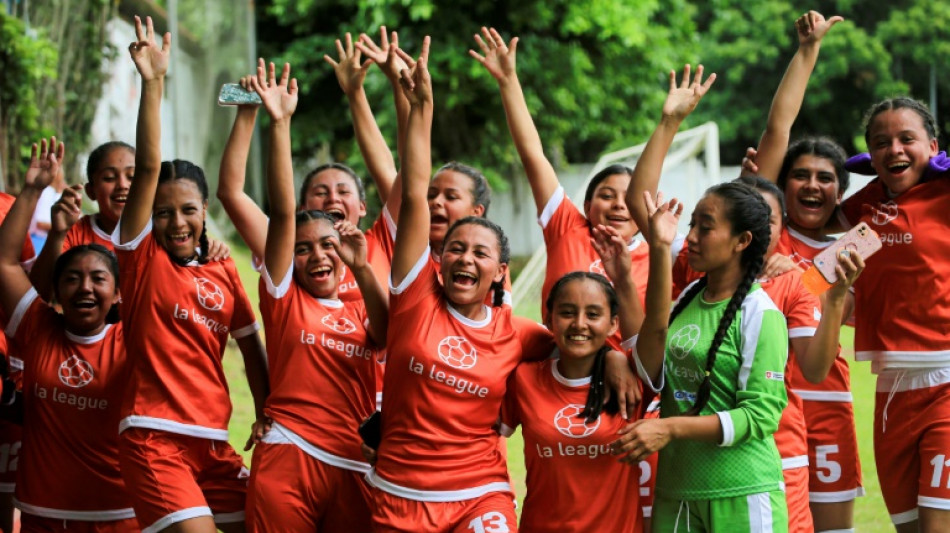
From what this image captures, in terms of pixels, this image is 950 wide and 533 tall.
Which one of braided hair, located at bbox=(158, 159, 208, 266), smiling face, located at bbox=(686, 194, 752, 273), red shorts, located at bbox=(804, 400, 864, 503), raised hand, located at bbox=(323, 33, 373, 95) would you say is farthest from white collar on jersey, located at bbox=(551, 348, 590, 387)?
raised hand, located at bbox=(323, 33, 373, 95)

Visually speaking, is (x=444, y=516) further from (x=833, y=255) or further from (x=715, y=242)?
(x=833, y=255)

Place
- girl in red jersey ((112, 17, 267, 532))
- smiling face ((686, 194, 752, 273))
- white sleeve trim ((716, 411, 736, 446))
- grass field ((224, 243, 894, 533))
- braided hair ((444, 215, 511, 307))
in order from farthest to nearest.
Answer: grass field ((224, 243, 894, 533)) → girl in red jersey ((112, 17, 267, 532)) → braided hair ((444, 215, 511, 307)) → smiling face ((686, 194, 752, 273)) → white sleeve trim ((716, 411, 736, 446))

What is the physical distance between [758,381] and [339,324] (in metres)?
1.77

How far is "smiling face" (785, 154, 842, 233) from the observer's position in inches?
213

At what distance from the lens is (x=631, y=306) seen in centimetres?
455

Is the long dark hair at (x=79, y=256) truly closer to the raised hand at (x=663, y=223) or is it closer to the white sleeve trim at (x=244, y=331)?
the white sleeve trim at (x=244, y=331)

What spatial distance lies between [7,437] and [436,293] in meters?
2.46

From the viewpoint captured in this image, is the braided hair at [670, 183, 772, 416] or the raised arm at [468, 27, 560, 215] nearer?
the braided hair at [670, 183, 772, 416]

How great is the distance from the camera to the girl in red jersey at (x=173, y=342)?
4816mm

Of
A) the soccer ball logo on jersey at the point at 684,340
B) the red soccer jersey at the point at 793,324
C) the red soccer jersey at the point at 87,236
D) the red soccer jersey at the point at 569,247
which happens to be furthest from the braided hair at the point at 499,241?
the red soccer jersey at the point at 87,236

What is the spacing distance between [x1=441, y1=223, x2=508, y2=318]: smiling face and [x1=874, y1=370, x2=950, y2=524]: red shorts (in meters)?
1.90

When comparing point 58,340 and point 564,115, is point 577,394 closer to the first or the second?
point 58,340

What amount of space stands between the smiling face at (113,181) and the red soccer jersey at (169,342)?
537 mm

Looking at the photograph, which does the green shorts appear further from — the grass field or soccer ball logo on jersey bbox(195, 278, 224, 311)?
the grass field
